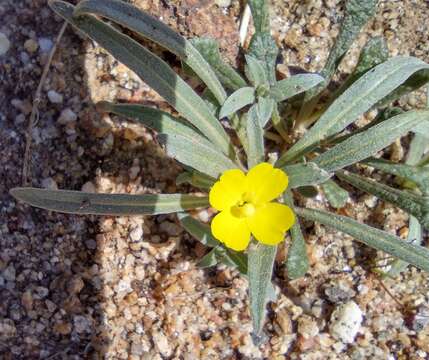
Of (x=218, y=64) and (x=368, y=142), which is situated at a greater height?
(x=218, y=64)

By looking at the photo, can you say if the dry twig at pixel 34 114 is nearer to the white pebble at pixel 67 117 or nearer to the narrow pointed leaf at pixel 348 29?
the white pebble at pixel 67 117

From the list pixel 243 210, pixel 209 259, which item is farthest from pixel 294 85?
pixel 209 259

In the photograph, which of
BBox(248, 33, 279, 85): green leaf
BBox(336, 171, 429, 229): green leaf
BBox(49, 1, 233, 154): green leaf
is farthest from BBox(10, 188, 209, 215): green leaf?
BBox(336, 171, 429, 229): green leaf

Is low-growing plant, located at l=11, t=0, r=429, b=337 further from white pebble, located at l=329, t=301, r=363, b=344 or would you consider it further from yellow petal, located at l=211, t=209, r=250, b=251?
white pebble, located at l=329, t=301, r=363, b=344

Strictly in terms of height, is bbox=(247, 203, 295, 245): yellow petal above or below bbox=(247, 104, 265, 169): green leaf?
below

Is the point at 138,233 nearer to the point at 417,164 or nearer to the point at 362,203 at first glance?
the point at 362,203

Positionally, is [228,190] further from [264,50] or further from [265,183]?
[264,50]
